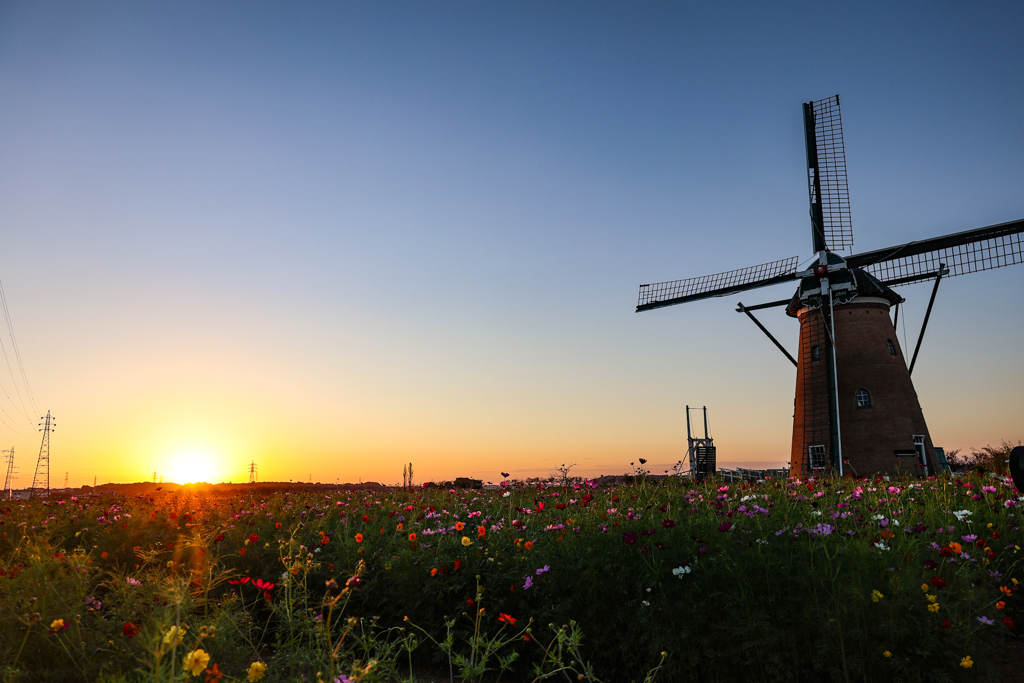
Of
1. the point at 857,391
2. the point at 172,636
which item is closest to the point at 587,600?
the point at 172,636

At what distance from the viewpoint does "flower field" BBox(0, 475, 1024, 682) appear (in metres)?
3.87

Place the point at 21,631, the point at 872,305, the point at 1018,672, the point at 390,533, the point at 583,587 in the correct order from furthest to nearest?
the point at 872,305 → the point at 390,533 → the point at 583,587 → the point at 1018,672 → the point at 21,631

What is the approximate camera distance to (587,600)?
509 centimetres

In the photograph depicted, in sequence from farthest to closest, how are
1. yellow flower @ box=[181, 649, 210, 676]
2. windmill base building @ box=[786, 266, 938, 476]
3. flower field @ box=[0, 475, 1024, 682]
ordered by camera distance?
windmill base building @ box=[786, 266, 938, 476] → flower field @ box=[0, 475, 1024, 682] → yellow flower @ box=[181, 649, 210, 676]

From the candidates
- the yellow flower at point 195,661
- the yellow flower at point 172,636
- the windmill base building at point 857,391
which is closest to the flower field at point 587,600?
the yellow flower at point 172,636

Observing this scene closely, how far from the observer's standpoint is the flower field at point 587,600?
387 cm

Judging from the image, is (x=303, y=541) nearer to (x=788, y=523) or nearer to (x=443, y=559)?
(x=443, y=559)

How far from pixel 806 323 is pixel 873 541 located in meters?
18.2

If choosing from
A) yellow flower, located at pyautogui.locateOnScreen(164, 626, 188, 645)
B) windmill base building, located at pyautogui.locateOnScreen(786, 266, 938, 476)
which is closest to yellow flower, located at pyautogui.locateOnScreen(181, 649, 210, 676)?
yellow flower, located at pyautogui.locateOnScreen(164, 626, 188, 645)

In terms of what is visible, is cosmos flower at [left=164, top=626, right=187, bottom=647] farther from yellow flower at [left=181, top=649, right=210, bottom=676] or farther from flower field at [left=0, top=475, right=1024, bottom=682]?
flower field at [left=0, top=475, right=1024, bottom=682]

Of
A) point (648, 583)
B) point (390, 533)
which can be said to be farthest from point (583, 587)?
point (390, 533)

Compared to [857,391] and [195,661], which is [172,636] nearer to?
[195,661]

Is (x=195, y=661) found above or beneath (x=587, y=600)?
above

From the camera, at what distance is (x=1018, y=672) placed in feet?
15.9
